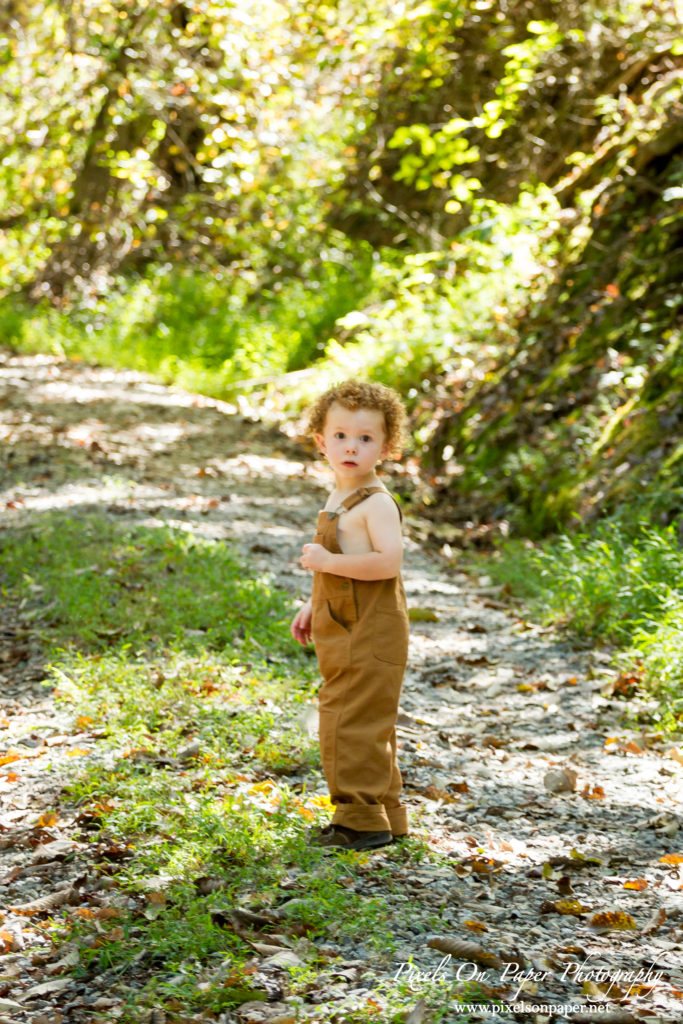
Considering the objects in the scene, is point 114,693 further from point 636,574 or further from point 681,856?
point 636,574

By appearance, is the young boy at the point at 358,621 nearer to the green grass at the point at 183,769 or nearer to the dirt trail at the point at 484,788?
the green grass at the point at 183,769

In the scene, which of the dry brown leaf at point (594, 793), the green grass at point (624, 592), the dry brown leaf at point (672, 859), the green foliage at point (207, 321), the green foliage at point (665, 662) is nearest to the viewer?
the dry brown leaf at point (672, 859)

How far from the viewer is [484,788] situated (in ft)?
13.1

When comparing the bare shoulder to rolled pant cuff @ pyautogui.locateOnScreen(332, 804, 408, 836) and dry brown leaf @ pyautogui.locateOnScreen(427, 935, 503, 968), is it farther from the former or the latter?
dry brown leaf @ pyautogui.locateOnScreen(427, 935, 503, 968)

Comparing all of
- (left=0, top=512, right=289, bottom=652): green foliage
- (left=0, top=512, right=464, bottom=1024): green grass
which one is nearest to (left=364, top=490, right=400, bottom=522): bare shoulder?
(left=0, top=512, right=464, bottom=1024): green grass

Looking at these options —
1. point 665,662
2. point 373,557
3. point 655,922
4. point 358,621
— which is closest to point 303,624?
point 358,621

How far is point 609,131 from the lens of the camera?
10.4 m

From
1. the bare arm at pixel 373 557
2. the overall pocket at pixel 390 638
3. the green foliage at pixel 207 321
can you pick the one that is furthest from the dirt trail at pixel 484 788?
the green foliage at pixel 207 321

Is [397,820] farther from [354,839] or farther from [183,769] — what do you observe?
[183,769]

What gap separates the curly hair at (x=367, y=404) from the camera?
3260 mm

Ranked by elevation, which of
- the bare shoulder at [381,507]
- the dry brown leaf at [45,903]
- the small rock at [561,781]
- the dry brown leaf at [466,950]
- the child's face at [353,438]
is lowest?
the dry brown leaf at [45,903]

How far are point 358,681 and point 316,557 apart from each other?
1.35 feet

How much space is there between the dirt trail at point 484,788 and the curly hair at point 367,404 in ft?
4.55

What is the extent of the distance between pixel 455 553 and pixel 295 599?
88.2 inches
